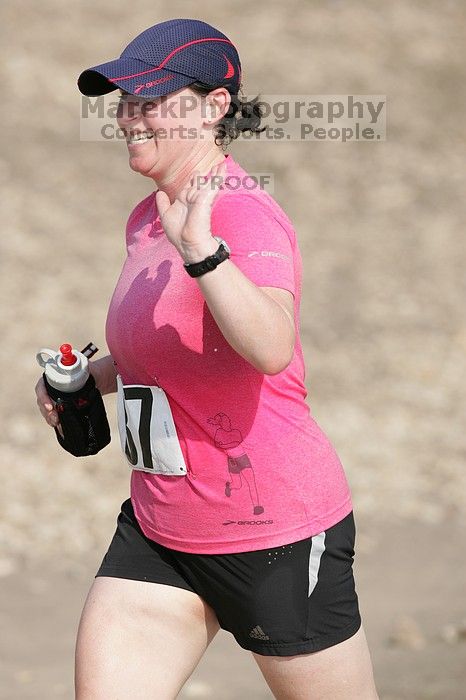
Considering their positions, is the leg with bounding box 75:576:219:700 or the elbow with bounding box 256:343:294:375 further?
the leg with bounding box 75:576:219:700

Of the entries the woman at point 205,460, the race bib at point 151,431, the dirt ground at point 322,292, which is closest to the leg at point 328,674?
the woman at point 205,460

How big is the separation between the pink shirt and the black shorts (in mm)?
38

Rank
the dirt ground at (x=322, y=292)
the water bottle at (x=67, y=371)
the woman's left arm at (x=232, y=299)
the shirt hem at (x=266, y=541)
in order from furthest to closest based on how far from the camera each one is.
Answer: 1. the dirt ground at (x=322, y=292)
2. the water bottle at (x=67, y=371)
3. the shirt hem at (x=266, y=541)
4. the woman's left arm at (x=232, y=299)

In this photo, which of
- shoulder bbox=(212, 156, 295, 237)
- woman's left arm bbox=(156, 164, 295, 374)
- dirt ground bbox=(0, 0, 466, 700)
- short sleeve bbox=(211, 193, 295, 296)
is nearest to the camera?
woman's left arm bbox=(156, 164, 295, 374)

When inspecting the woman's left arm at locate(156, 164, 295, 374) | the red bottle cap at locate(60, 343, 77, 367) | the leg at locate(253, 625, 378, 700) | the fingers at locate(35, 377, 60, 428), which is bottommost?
the leg at locate(253, 625, 378, 700)

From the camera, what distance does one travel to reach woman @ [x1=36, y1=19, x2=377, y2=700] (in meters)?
2.71

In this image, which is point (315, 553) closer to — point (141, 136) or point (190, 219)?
point (190, 219)

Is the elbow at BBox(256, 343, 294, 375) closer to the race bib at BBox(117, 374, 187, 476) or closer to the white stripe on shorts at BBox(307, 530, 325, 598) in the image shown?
the race bib at BBox(117, 374, 187, 476)

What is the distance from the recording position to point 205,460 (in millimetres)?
2775

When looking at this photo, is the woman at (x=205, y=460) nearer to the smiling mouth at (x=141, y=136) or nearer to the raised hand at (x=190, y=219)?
the smiling mouth at (x=141, y=136)

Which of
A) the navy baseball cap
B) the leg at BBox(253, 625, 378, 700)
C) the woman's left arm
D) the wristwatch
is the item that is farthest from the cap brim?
the leg at BBox(253, 625, 378, 700)

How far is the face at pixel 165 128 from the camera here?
2.73m

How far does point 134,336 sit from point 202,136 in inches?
Result: 19.9

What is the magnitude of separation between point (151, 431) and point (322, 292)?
21.1 feet
